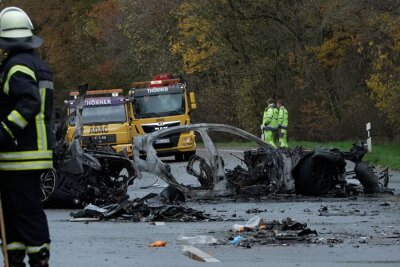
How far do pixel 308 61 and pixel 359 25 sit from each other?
33.3 feet

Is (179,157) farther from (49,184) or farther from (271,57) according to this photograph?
(271,57)

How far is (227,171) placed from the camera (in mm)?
20203

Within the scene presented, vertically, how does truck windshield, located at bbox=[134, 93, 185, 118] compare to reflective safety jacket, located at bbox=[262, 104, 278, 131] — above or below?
above

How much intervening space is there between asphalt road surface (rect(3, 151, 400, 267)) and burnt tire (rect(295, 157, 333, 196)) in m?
0.93

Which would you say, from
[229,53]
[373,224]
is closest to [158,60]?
[229,53]

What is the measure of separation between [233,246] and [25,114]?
5013 millimetres

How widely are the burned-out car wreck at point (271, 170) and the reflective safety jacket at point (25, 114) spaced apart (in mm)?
11261

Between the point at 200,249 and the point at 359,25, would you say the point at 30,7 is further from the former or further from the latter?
the point at 200,249

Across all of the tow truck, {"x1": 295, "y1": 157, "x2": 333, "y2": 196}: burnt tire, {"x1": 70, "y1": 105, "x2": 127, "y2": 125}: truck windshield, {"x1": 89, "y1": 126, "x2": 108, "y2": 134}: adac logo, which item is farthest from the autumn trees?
{"x1": 295, "y1": 157, "x2": 333, "y2": 196}: burnt tire

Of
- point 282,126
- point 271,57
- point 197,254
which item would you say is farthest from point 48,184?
point 271,57

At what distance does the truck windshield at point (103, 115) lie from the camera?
3600cm

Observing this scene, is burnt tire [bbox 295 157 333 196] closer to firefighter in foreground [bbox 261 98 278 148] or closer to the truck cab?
the truck cab

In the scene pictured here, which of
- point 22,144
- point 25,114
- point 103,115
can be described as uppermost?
point 103,115

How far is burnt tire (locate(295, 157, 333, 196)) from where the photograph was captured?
19406 mm
